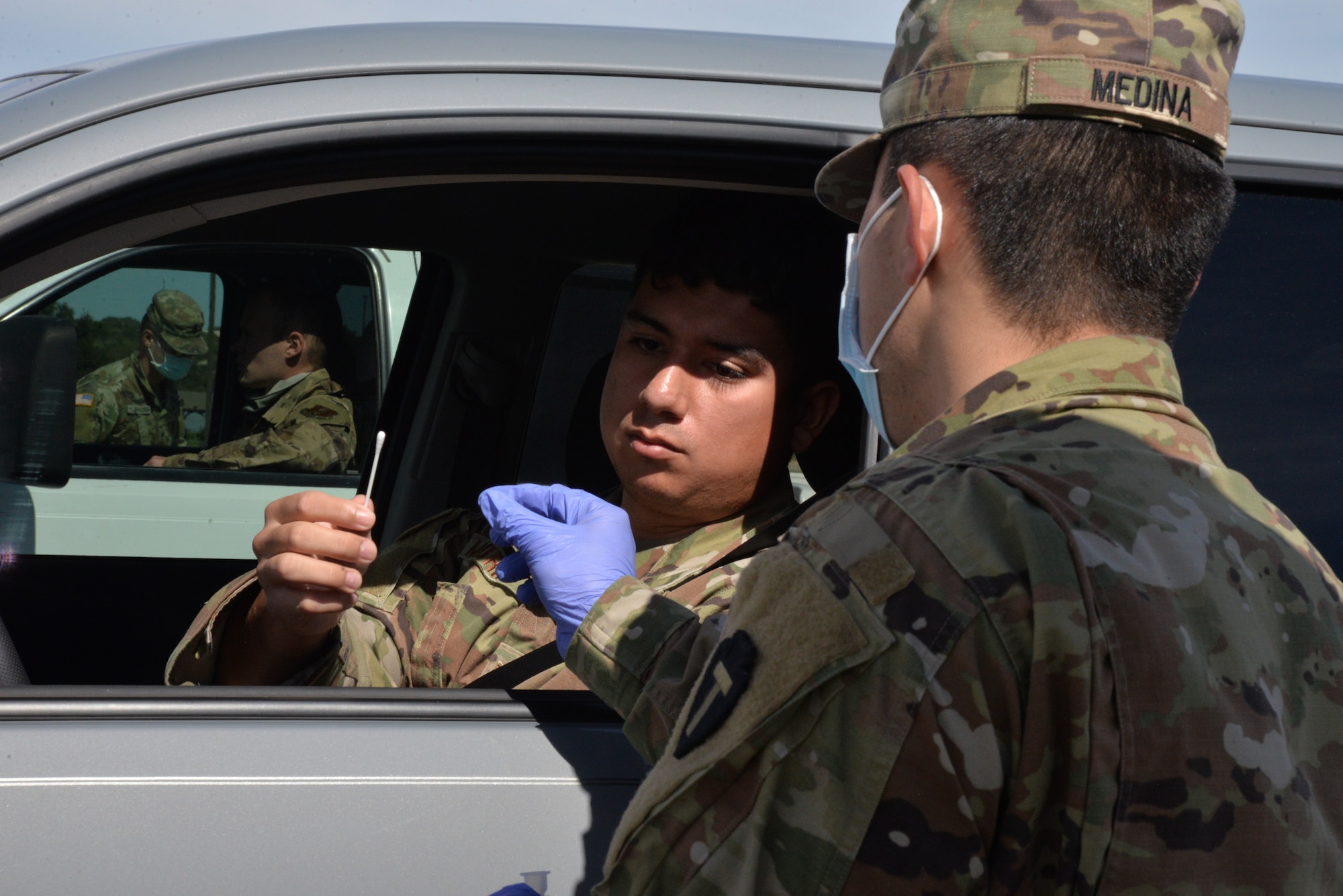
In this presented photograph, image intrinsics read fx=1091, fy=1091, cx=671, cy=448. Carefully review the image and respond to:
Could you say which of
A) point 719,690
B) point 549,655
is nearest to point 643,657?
point 719,690

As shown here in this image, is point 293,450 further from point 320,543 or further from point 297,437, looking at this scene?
point 320,543

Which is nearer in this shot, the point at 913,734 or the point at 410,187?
the point at 913,734

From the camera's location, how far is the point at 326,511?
153 centimetres

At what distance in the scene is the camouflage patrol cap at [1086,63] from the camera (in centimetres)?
97

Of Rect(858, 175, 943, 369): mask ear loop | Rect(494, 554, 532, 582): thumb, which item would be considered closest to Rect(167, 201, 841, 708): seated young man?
Rect(494, 554, 532, 582): thumb

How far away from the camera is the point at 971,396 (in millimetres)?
935

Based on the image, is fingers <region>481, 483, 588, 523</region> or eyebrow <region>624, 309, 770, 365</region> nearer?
fingers <region>481, 483, 588, 523</region>

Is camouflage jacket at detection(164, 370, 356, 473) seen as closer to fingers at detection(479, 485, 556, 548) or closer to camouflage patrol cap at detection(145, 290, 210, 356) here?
camouflage patrol cap at detection(145, 290, 210, 356)

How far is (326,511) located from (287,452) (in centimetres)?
135

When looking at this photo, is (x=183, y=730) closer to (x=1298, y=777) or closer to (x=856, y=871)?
(x=856, y=871)

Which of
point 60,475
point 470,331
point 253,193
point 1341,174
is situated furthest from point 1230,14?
point 470,331

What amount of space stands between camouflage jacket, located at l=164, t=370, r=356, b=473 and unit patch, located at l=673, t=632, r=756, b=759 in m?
2.11

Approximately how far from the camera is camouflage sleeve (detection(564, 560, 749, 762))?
995mm

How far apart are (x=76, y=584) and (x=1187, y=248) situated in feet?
7.78
